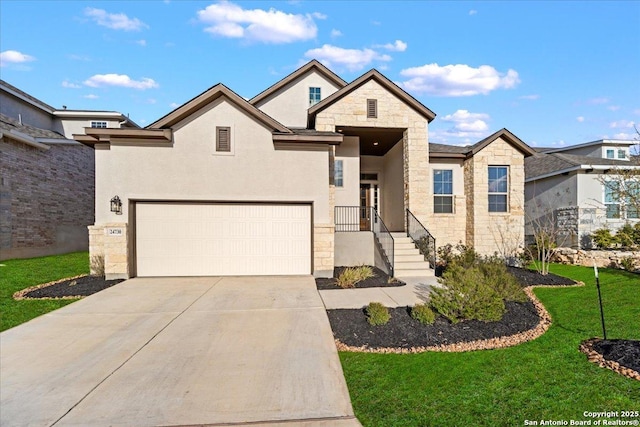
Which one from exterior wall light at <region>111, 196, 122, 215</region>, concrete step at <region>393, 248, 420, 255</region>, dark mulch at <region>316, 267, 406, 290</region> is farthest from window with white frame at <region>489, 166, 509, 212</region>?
exterior wall light at <region>111, 196, 122, 215</region>

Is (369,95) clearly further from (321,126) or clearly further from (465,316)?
(465,316)

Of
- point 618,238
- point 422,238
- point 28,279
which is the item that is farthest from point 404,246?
point 28,279

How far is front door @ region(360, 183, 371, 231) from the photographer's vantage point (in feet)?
47.6

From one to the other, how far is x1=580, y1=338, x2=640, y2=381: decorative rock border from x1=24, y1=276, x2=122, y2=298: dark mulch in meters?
10.6

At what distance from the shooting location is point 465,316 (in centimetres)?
608

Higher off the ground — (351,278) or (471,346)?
(351,278)

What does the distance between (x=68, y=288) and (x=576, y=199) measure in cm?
1963

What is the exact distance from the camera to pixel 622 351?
453cm

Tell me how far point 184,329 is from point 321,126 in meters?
9.05

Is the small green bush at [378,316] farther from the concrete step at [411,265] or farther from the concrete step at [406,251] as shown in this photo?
the concrete step at [406,251]

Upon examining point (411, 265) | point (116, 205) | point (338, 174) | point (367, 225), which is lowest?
point (411, 265)

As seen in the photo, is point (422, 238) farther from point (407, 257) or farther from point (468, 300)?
point (468, 300)

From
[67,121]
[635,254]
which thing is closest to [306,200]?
[635,254]

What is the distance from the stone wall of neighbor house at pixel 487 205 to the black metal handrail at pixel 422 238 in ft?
9.45
